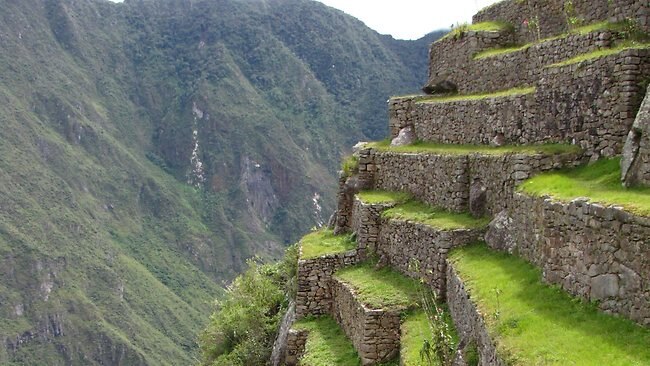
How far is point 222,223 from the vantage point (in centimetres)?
19662

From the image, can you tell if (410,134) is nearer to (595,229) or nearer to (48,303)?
(595,229)

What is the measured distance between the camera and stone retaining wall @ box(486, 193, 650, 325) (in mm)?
9070

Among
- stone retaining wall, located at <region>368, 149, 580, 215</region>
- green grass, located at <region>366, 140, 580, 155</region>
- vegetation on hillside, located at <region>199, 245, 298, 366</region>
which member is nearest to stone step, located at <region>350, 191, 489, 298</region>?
stone retaining wall, located at <region>368, 149, 580, 215</region>

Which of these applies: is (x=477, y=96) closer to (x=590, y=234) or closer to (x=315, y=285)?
(x=315, y=285)

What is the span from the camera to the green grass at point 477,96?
53.0 ft

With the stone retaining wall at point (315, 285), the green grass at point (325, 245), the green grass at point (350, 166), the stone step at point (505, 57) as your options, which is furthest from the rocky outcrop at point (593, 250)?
the green grass at point (350, 166)

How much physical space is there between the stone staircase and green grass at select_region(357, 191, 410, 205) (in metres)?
0.09

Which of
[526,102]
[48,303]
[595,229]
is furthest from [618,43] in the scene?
[48,303]

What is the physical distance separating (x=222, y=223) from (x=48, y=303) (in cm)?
6034

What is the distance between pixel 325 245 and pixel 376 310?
607cm

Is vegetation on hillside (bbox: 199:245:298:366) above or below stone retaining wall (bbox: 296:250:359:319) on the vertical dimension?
below

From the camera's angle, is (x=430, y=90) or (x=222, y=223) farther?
(x=222, y=223)

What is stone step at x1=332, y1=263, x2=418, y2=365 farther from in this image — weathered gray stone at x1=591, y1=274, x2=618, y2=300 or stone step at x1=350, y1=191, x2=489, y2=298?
weathered gray stone at x1=591, y1=274, x2=618, y2=300

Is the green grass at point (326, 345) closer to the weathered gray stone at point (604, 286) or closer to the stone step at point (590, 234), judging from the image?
the stone step at point (590, 234)
